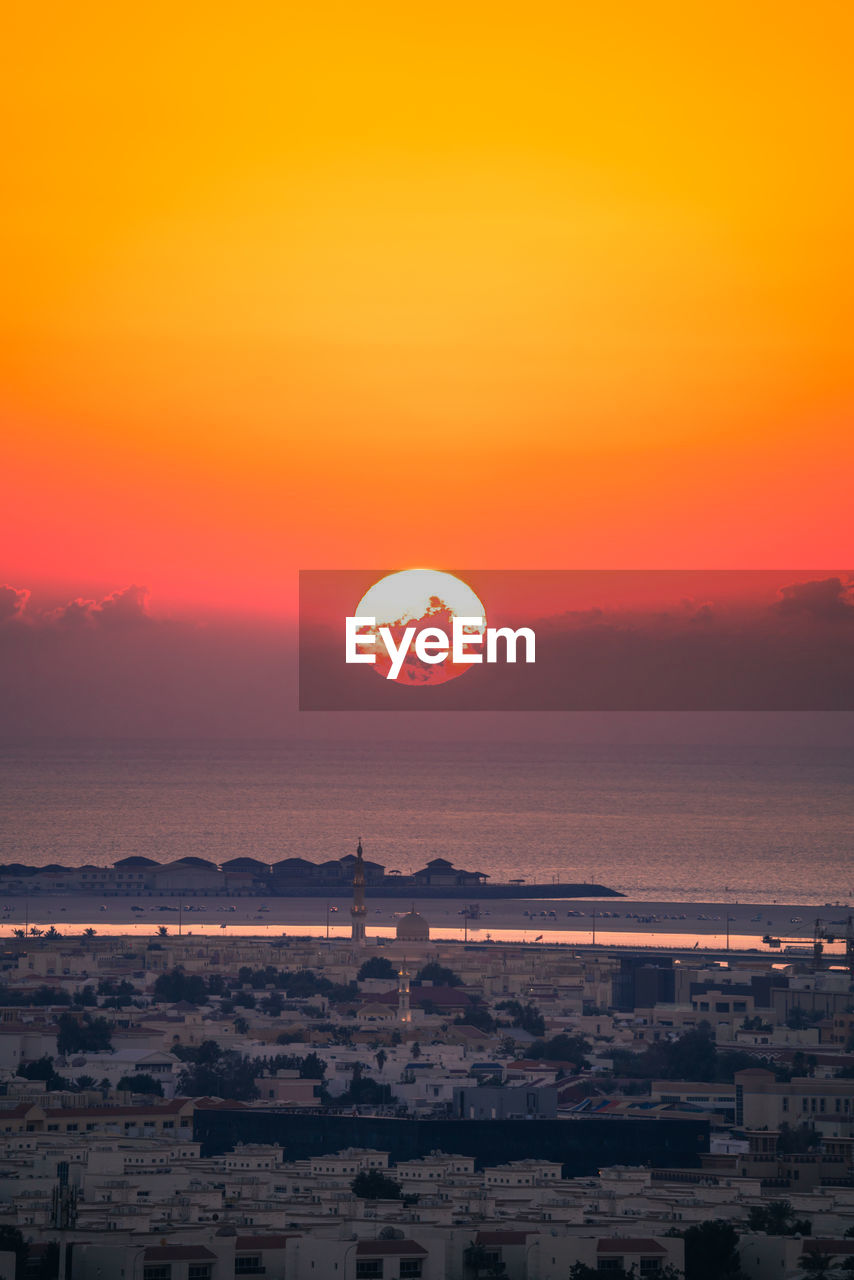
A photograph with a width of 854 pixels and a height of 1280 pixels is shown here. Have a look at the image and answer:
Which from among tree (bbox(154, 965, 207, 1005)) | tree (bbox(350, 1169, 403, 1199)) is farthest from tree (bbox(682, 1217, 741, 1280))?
tree (bbox(154, 965, 207, 1005))

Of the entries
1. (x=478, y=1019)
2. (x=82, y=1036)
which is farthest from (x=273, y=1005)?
(x=82, y=1036)

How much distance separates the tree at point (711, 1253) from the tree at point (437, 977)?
112ft

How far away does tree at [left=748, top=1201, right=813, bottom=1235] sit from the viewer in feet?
80.8

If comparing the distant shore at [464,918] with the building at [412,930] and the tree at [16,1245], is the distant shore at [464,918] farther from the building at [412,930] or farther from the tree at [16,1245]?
the tree at [16,1245]

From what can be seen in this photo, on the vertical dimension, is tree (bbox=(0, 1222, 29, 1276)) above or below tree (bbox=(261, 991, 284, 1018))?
below

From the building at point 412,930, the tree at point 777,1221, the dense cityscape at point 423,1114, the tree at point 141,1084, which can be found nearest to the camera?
the dense cityscape at point 423,1114

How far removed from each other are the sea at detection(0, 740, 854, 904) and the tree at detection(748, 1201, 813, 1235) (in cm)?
6393

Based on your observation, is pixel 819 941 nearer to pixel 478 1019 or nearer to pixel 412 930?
pixel 412 930

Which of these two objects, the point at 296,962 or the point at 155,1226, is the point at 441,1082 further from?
the point at 296,962

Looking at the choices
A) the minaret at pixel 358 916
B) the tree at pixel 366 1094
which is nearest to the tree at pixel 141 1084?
A: the tree at pixel 366 1094

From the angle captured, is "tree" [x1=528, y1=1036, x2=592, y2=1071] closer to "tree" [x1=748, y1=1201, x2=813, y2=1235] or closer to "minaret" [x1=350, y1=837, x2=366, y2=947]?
"tree" [x1=748, y1=1201, x2=813, y2=1235]

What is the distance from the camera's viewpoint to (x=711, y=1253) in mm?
23281

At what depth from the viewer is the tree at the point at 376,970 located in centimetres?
5956

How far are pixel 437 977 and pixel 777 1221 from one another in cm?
3401
